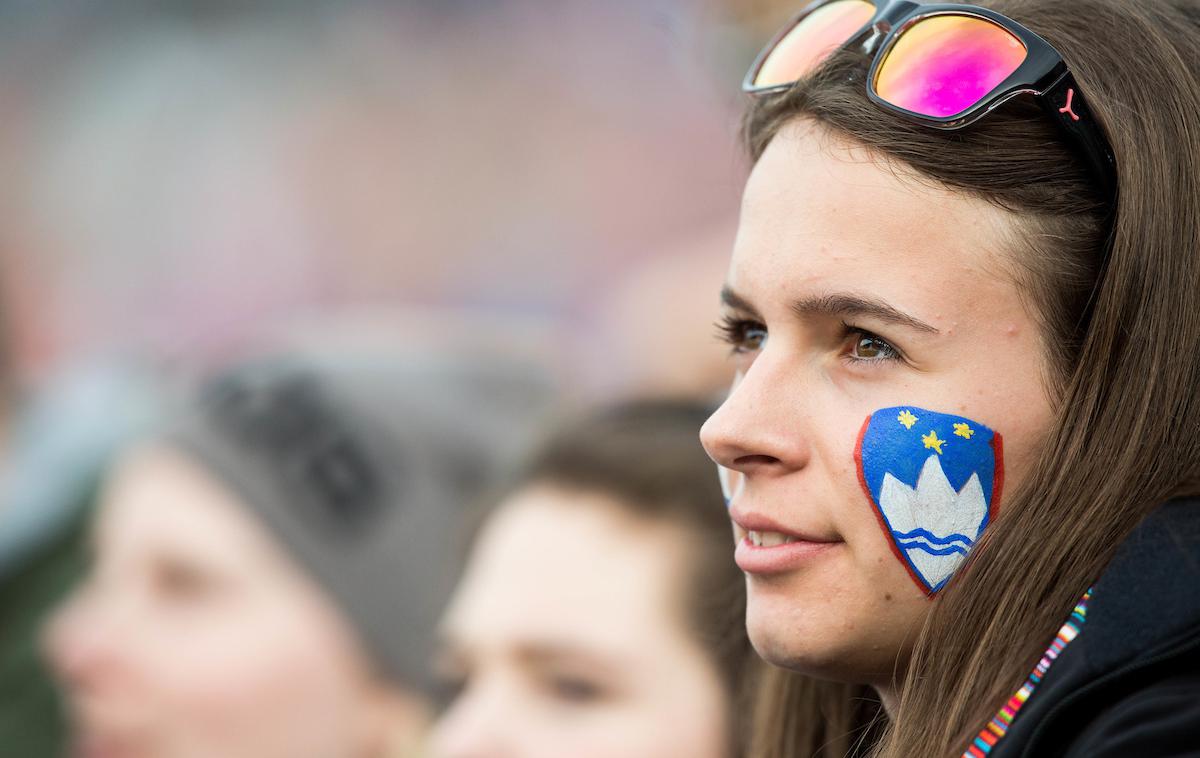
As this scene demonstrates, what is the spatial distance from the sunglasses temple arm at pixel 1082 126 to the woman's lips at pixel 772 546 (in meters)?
0.52

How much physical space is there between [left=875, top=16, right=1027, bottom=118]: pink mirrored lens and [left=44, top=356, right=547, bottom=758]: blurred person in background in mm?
2303

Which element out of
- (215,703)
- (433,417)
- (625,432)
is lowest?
(215,703)

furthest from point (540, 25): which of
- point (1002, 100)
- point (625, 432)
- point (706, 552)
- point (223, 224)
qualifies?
point (1002, 100)

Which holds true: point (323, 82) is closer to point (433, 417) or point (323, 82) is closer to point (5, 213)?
point (5, 213)

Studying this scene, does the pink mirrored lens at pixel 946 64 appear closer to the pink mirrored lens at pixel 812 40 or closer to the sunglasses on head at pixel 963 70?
the sunglasses on head at pixel 963 70

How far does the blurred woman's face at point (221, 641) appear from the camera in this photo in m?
3.68

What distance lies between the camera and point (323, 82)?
6.43 meters

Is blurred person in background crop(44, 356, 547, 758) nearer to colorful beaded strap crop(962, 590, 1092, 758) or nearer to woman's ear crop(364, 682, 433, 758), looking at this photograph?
woman's ear crop(364, 682, 433, 758)

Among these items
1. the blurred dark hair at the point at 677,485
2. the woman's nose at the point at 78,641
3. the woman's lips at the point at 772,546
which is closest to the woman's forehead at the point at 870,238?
the woman's lips at the point at 772,546

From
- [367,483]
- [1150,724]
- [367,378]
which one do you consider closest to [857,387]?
[1150,724]

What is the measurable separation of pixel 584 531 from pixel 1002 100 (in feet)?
5.39

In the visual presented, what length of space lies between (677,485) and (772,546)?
1.28 meters

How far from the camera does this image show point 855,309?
1.53 m

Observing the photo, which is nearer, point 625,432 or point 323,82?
point 625,432
